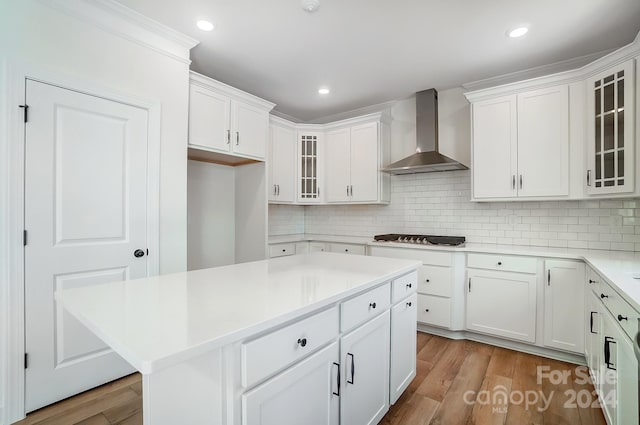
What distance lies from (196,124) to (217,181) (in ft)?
3.41

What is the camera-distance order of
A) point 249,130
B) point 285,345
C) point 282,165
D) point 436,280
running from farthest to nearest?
1. point 282,165
2. point 249,130
3. point 436,280
4. point 285,345

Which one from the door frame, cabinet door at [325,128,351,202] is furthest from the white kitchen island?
cabinet door at [325,128,351,202]

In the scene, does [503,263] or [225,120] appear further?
[225,120]

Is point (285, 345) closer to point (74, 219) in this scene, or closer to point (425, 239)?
point (74, 219)

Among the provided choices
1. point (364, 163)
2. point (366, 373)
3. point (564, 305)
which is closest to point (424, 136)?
point (364, 163)

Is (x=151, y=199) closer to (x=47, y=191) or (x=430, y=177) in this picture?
(x=47, y=191)

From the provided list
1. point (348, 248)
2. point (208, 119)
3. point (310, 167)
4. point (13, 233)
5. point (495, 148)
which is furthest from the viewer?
point (310, 167)

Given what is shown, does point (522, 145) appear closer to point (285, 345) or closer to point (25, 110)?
point (285, 345)

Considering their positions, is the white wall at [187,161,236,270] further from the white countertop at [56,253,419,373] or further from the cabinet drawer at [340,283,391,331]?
the cabinet drawer at [340,283,391,331]

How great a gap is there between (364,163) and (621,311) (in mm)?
2882

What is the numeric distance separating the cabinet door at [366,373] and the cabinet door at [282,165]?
101 inches

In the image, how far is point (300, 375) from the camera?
1148mm

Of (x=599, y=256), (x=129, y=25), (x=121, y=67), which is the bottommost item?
(x=599, y=256)

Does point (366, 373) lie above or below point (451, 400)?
above
